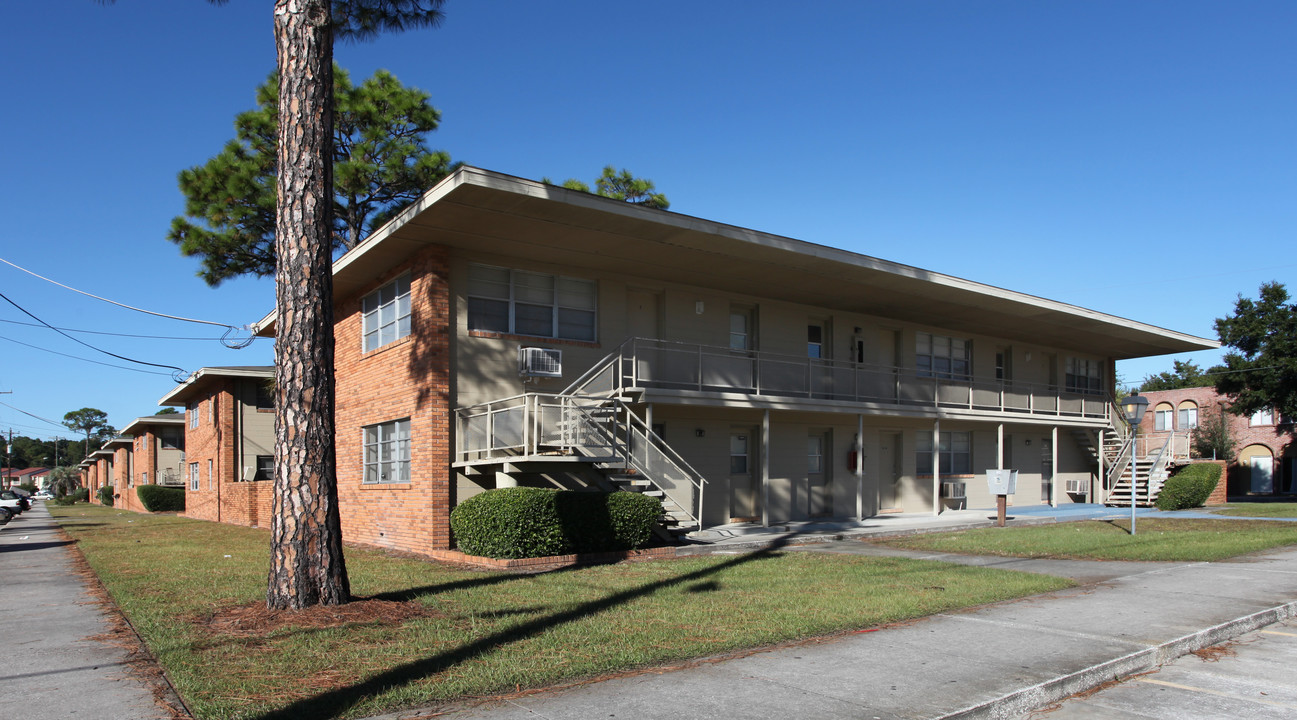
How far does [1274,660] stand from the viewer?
23.7 ft

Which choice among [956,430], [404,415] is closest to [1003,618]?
[404,415]

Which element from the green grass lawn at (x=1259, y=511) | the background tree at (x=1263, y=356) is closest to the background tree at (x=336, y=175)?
the green grass lawn at (x=1259, y=511)

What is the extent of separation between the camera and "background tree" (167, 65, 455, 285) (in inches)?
1057

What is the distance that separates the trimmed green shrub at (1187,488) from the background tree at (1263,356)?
50.5 ft

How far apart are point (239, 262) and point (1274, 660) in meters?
27.9

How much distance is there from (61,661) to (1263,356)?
4476 cm

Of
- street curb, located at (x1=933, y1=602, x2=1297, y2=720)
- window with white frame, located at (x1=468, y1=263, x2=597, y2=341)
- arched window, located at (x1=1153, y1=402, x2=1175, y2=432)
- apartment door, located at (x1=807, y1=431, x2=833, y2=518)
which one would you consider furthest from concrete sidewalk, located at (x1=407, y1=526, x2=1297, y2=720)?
arched window, located at (x1=1153, y1=402, x2=1175, y2=432)

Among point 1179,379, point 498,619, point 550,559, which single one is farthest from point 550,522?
point 1179,379

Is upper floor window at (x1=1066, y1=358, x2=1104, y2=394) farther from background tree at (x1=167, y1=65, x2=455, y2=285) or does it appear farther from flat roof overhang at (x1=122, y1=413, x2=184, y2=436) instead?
flat roof overhang at (x1=122, y1=413, x2=184, y2=436)

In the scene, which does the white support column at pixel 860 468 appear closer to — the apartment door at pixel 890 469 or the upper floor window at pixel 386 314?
the apartment door at pixel 890 469

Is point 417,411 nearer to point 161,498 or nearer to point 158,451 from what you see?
point 161,498

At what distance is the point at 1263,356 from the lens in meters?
38.5

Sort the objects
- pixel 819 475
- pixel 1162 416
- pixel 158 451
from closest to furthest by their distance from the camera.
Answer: pixel 819 475 < pixel 158 451 < pixel 1162 416

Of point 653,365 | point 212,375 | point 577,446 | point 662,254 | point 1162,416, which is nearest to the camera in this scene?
point 577,446
